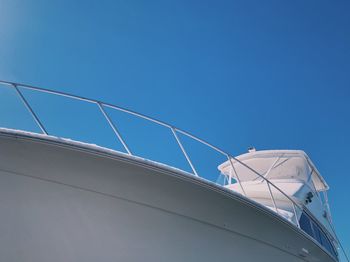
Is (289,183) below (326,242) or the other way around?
the other way around

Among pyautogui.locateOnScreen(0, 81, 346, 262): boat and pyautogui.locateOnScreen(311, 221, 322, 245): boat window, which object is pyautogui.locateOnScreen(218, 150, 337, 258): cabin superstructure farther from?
pyautogui.locateOnScreen(0, 81, 346, 262): boat

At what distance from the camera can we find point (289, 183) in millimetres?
7344

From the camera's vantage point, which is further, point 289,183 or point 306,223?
point 289,183

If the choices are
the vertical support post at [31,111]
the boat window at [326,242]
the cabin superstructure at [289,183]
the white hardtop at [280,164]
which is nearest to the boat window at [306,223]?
the cabin superstructure at [289,183]

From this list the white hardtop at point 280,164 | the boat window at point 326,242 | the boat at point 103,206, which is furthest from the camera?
the white hardtop at point 280,164

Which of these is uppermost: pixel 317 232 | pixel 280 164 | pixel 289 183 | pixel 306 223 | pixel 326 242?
pixel 280 164

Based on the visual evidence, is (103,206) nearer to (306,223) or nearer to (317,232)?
(306,223)

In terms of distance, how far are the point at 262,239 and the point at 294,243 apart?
0.88 meters

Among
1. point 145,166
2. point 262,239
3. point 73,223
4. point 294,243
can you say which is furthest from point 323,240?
point 73,223

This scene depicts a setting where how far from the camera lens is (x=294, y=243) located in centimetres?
483

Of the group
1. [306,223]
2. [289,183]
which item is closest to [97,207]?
[306,223]

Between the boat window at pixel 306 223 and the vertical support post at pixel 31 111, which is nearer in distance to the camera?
the vertical support post at pixel 31 111

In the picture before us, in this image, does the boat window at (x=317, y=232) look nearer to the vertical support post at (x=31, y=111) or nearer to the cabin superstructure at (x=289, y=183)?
the cabin superstructure at (x=289, y=183)

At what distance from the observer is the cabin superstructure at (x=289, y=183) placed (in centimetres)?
638
